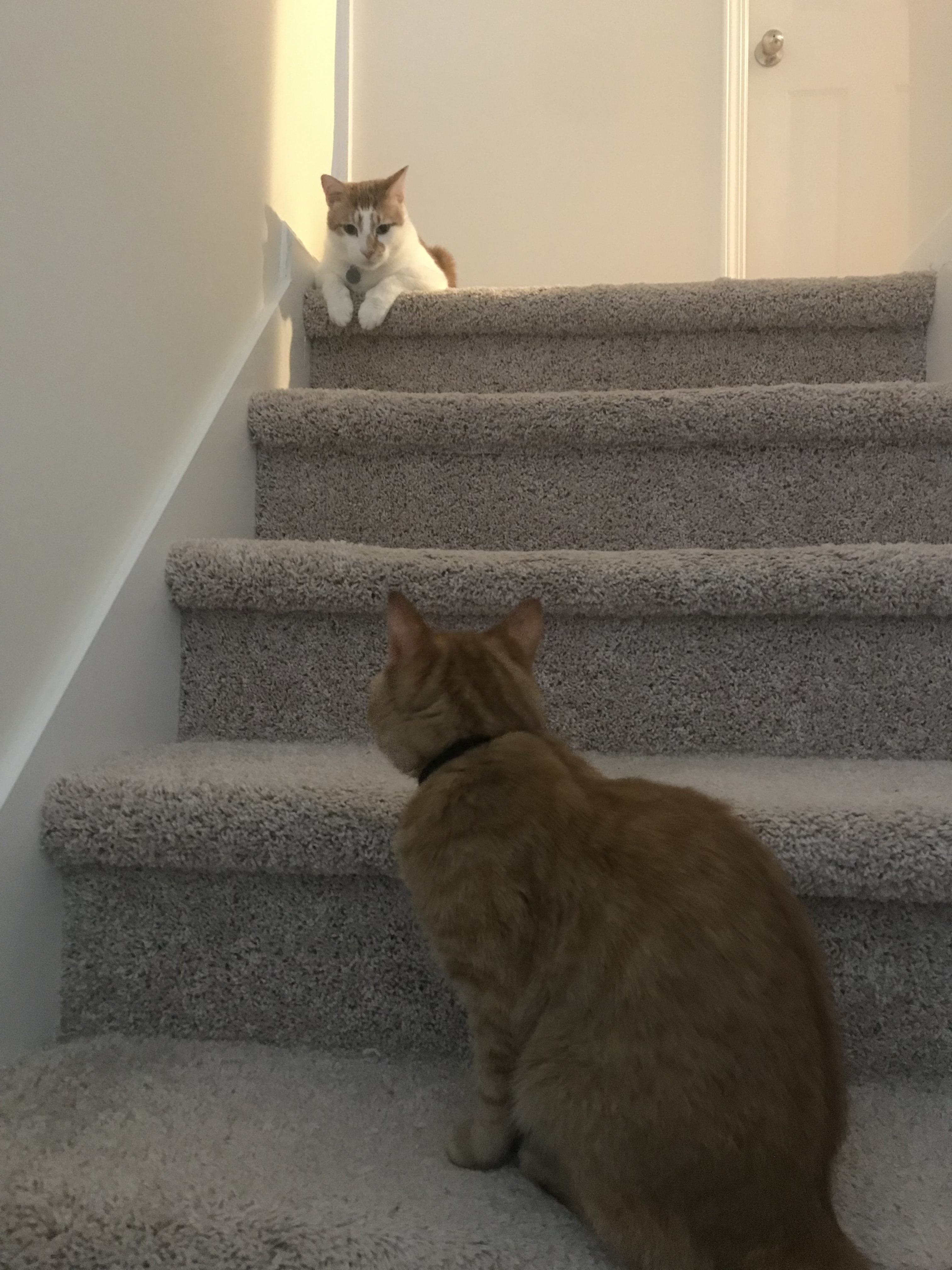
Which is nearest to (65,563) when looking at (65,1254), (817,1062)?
(65,1254)

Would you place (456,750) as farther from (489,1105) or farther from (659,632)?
(659,632)

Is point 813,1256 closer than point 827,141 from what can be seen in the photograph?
Yes

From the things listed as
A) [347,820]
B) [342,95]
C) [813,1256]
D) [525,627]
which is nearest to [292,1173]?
[347,820]

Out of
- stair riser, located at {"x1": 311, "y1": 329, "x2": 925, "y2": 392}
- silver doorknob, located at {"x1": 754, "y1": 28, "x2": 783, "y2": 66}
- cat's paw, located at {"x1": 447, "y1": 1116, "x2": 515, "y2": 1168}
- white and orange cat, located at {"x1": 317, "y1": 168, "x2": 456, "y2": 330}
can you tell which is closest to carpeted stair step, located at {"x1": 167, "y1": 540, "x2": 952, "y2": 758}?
cat's paw, located at {"x1": 447, "y1": 1116, "x2": 515, "y2": 1168}

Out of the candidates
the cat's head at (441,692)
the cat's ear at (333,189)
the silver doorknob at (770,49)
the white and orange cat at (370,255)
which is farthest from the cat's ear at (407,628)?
the silver doorknob at (770,49)

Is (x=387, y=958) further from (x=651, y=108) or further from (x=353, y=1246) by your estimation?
(x=651, y=108)

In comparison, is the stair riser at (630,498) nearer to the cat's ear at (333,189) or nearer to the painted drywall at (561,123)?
the cat's ear at (333,189)

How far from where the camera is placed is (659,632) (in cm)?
113

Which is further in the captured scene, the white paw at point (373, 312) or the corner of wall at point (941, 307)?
the white paw at point (373, 312)

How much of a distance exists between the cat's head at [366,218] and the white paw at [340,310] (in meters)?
0.15

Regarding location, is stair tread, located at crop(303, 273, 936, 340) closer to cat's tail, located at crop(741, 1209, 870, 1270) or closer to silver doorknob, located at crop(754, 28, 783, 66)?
cat's tail, located at crop(741, 1209, 870, 1270)

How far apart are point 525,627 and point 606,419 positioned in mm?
540

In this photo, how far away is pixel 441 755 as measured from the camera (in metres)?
0.80

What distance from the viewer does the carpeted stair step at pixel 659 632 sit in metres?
1.08
